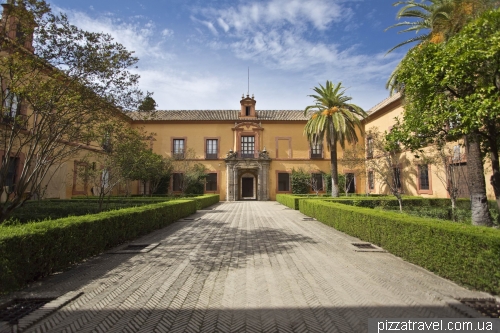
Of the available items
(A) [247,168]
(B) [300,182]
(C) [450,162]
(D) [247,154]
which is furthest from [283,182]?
(C) [450,162]

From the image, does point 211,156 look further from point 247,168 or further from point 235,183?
point 247,168

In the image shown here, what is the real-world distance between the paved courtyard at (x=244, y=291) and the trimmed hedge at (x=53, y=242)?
0.24m

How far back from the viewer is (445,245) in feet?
14.9

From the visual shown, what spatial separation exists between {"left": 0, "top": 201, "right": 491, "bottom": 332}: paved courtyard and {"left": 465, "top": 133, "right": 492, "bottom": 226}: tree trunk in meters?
4.91

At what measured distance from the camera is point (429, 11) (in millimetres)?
10789

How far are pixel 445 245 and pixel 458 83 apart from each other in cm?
364

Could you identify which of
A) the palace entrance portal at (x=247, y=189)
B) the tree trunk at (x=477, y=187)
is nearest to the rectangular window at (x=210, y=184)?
the palace entrance portal at (x=247, y=189)

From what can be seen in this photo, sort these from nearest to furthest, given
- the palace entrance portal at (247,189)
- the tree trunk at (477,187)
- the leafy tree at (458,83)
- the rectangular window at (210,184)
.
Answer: the leafy tree at (458,83) → the tree trunk at (477,187) → the rectangular window at (210,184) → the palace entrance portal at (247,189)

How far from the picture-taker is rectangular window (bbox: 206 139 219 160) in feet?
90.6

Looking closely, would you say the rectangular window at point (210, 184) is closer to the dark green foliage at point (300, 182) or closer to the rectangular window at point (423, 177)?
the dark green foliage at point (300, 182)

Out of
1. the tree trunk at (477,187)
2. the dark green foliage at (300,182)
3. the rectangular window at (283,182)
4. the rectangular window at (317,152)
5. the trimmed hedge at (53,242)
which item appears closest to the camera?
the trimmed hedge at (53,242)

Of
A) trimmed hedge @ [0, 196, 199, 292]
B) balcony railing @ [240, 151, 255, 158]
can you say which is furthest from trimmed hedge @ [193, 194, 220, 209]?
trimmed hedge @ [0, 196, 199, 292]

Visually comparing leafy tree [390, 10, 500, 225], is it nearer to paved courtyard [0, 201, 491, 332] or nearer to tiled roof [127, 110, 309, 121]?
paved courtyard [0, 201, 491, 332]

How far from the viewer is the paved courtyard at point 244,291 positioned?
313cm
